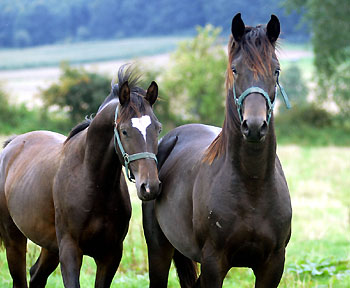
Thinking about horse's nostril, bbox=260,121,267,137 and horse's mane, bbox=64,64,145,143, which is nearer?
horse's nostril, bbox=260,121,267,137

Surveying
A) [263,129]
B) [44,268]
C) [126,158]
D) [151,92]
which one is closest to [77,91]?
[44,268]

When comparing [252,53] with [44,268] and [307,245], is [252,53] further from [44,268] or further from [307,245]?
[307,245]

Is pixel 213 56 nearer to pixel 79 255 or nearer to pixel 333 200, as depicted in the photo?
pixel 333 200

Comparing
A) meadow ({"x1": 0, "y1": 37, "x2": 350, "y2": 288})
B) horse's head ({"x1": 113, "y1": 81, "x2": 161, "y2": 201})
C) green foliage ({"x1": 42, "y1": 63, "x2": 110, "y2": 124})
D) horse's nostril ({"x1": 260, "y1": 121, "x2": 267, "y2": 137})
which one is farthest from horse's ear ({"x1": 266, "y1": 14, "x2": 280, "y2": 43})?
green foliage ({"x1": 42, "y1": 63, "x2": 110, "y2": 124})

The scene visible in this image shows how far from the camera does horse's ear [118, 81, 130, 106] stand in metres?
4.73

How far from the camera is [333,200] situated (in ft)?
50.9

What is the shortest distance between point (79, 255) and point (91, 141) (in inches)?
37.9

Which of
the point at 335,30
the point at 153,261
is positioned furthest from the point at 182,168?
the point at 335,30

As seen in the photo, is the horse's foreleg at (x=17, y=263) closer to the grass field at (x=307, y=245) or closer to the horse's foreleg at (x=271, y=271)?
the grass field at (x=307, y=245)

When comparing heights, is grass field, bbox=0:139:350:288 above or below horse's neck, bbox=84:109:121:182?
below

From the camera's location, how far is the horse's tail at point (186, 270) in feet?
18.6

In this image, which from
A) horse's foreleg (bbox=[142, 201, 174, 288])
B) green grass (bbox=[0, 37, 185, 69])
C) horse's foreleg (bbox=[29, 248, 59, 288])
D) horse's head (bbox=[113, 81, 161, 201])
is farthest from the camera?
green grass (bbox=[0, 37, 185, 69])

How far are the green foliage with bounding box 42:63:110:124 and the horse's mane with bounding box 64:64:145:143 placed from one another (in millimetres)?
27799

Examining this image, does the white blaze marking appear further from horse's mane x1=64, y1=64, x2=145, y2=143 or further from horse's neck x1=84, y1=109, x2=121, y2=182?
horse's neck x1=84, y1=109, x2=121, y2=182
